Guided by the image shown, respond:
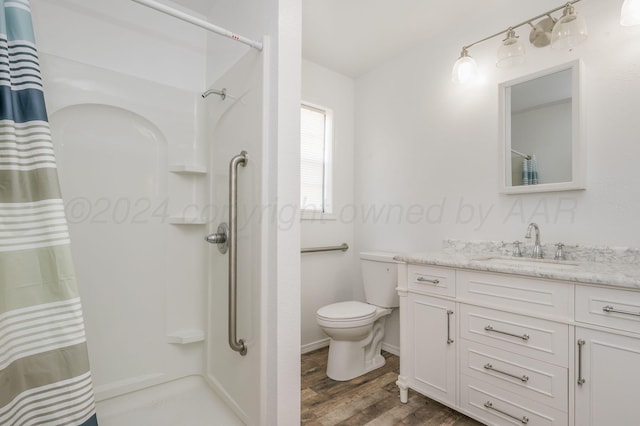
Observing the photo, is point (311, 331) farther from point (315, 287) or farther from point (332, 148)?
point (332, 148)

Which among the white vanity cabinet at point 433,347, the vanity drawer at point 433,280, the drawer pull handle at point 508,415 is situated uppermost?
the vanity drawer at point 433,280

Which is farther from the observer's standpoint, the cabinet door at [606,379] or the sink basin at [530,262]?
the sink basin at [530,262]

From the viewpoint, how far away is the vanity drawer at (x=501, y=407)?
1284 mm

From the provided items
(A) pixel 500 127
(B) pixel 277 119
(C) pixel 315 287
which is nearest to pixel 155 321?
(C) pixel 315 287

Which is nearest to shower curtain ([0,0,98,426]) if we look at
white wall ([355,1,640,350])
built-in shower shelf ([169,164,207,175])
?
built-in shower shelf ([169,164,207,175])

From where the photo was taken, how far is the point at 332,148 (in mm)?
2754

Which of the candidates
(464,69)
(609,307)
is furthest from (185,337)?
(464,69)

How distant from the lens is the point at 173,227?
187 cm

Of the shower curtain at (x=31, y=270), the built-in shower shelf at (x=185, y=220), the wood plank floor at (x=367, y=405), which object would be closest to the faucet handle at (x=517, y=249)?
the wood plank floor at (x=367, y=405)

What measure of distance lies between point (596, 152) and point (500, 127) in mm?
492

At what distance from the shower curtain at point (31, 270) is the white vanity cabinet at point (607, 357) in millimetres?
1794

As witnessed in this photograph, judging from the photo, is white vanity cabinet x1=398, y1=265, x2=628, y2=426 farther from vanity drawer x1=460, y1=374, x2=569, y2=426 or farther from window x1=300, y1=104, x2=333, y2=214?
window x1=300, y1=104, x2=333, y2=214

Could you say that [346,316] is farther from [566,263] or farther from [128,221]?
[128,221]

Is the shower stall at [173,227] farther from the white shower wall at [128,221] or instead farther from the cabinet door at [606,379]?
the cabinet door at [606,379]
